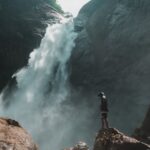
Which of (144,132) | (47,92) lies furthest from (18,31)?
(144,132)

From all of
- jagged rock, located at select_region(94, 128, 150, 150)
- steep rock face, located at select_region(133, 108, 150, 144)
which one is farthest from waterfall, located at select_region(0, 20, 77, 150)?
jagged rock, located at select_region(94, 128, 150, 150)

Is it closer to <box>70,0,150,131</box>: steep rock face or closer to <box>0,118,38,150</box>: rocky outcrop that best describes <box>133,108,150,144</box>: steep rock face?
<box>0,118,38,150</box>: rocky outcrop

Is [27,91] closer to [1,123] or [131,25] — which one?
[131,25]

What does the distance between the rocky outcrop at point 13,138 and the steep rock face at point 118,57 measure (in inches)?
1351

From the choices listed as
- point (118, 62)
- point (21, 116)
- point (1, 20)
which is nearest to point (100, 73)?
point (118, 62)

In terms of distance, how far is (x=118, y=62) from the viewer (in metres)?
55.5

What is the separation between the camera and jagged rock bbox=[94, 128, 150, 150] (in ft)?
53.6

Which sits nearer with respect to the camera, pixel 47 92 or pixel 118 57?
pixel 118 57

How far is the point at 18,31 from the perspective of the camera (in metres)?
73.8

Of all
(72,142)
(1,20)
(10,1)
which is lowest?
(72,142)

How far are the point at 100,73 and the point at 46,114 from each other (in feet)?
38.4

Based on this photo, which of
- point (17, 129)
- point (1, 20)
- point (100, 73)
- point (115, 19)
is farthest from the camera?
point (1, 20)

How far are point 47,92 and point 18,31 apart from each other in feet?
55.1

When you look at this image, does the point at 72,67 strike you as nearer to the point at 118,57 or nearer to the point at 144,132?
the point at 118,57
